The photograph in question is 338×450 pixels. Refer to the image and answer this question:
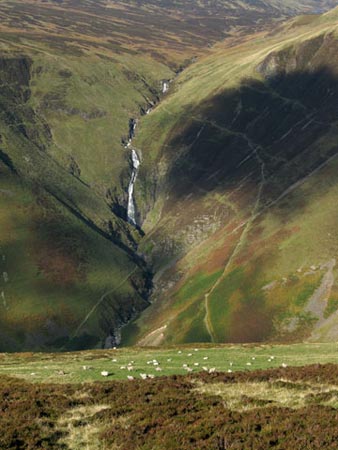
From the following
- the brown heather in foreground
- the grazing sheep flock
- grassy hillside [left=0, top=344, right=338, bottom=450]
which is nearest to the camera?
the brown heather in foreground

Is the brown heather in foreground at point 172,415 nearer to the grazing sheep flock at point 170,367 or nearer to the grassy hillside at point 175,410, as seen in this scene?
the grassy hillside at point 175,410

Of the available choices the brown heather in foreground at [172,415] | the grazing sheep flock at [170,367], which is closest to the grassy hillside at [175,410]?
the brown heather in foreground at [172,415]

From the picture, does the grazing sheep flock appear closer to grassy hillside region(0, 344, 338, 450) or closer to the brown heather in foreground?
grassy hillside region(0, 344, 338, 450)

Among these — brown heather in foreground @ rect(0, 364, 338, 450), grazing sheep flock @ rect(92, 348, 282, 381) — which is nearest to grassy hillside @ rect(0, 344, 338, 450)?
brown heather in foreground @ rect(0, 364, 338, 450)

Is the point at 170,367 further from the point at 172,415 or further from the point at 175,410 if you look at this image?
the point at 172,415

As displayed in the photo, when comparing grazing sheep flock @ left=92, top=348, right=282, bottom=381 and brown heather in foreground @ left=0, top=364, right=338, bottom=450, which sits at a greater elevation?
brown heather in foreground @ left=0, top=364, right=338, bottom=450

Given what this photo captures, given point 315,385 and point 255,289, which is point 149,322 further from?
point 315,385
